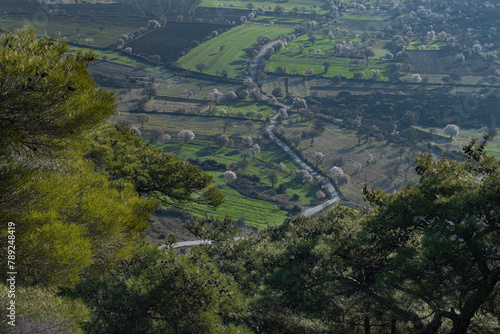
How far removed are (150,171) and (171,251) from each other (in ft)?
16.3

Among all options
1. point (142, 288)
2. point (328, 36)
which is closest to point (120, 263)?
point (142, 288)

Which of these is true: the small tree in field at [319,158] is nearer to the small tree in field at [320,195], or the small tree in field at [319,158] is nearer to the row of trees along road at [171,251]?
the small tree in field at [320,195]

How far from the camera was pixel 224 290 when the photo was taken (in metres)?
17.6

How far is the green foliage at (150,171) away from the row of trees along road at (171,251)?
0.24 feet

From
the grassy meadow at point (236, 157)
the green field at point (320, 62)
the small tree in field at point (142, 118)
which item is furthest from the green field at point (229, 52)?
the small tree in field at point (142, 118)

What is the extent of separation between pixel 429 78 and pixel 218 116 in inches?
3335

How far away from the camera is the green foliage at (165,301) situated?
16484 mm

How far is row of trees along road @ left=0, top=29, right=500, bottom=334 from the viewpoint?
40.2 feet

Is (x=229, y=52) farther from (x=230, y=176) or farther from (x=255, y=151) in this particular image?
(x=230, y=176)

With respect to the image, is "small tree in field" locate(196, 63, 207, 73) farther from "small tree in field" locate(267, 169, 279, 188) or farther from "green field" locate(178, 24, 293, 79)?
"small tree in field" locate(267, 169, 279, 188)

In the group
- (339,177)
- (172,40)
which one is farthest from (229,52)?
(339,177)

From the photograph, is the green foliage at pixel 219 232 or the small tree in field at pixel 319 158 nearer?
the green foliage at pixel 219 232

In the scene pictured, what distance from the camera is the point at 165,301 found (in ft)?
55.3

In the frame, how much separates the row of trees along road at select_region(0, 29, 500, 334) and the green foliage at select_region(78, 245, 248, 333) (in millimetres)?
55
